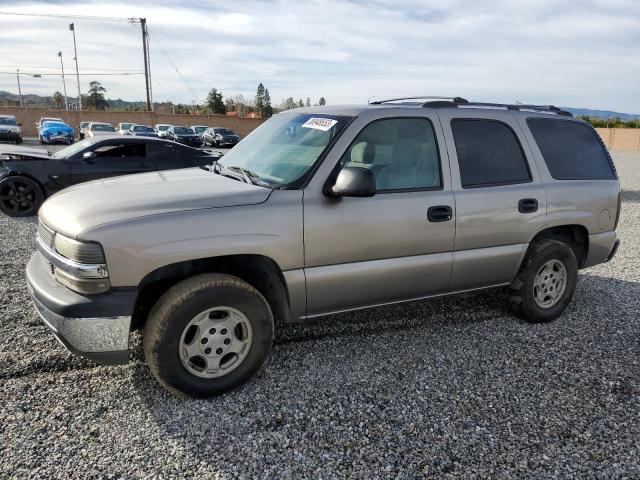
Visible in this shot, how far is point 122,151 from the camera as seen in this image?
8758 mm

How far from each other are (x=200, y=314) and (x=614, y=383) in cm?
291

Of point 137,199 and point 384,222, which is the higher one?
point 137,199

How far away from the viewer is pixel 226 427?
2848 millimetres

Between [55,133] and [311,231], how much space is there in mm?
32529

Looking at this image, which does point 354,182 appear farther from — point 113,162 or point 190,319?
point 113,162

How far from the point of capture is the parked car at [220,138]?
109ft

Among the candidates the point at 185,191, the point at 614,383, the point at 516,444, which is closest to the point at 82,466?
the point at 185,191

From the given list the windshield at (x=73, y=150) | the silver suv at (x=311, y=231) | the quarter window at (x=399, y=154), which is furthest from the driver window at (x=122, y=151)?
the quarter window at (x=399, y=154)

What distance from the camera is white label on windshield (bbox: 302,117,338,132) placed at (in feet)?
11.6

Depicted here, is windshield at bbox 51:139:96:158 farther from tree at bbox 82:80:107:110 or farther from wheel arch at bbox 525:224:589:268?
tree at bbox 82:80:107:110

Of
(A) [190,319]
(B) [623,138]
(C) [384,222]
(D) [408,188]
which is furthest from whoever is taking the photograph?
(B) [623,138]

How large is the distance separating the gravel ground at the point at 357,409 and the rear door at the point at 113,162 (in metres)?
4.54

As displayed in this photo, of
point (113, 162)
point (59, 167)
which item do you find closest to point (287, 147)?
point (113, 162)

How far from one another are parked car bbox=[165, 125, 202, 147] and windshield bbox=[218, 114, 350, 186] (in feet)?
96.7
